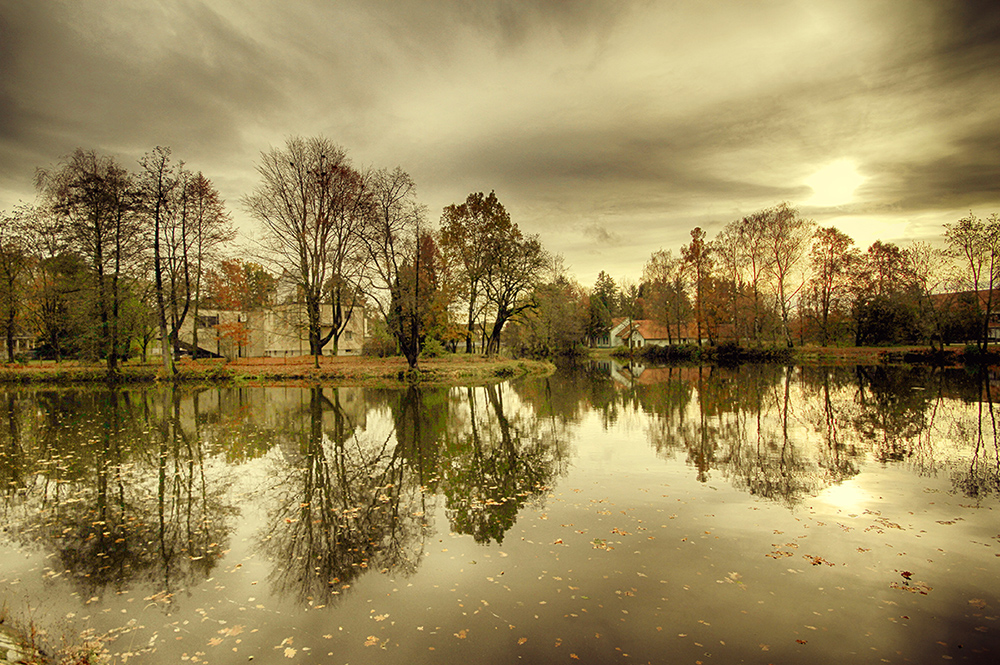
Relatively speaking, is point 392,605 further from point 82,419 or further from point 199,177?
point 199,177

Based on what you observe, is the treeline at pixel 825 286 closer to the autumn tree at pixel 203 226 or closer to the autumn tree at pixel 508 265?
the autumn tree at pixel 508 265

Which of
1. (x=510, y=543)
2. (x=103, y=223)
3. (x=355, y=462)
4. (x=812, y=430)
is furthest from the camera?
(x=103, y=223)

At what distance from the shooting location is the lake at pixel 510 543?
4645 millimetres

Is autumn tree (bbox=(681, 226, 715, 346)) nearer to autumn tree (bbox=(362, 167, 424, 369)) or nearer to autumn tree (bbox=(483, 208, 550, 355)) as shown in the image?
autumn tree (bbox=(483, 208, 550, 355))

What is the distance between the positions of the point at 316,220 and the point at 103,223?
40.8 ft

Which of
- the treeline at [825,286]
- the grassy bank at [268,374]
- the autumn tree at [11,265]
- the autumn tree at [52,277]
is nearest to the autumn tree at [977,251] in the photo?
the treeline at [825,286]

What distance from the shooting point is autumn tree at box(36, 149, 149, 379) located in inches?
1184

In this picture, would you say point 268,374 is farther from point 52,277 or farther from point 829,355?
point 829,355

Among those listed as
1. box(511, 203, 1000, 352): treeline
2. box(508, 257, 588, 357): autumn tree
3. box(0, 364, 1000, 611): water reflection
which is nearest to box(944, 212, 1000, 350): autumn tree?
box(511, 203, 1000, 352): treeline

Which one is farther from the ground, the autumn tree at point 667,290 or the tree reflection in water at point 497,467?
the autumn tree at point 667,290

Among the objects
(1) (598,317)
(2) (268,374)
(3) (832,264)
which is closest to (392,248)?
(2) (268,374)

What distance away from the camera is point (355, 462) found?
11320 millimetres

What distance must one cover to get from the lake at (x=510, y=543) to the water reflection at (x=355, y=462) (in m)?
0.07

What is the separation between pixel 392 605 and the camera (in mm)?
5230
